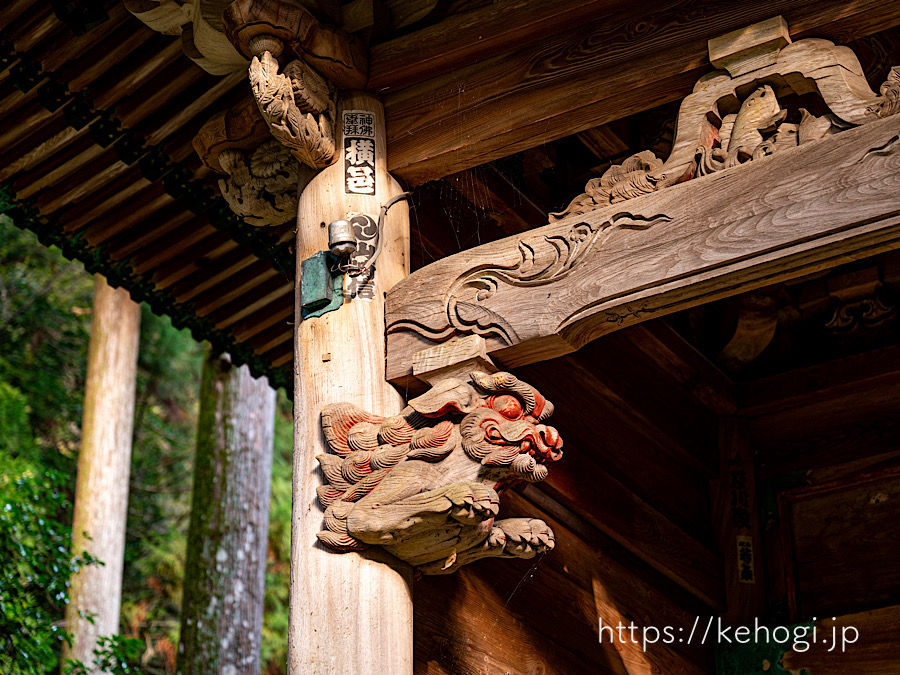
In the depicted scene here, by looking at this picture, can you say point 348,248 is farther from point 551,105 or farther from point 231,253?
point 231,253

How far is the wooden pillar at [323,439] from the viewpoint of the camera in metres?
3.01

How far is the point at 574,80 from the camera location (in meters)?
3.47

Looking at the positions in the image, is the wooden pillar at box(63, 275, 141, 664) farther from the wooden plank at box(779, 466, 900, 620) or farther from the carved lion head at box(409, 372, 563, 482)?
the carved lion head at box(409, 372, 563, 482)

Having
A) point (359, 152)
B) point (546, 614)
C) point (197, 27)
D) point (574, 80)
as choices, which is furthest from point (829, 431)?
point (197, 27)

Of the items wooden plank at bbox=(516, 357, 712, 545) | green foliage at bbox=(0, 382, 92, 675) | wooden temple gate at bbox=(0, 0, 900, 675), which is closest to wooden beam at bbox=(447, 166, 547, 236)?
wooden temple gate at bbox=(0, 0, 900, 675)

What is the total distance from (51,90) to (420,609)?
235 centimetres

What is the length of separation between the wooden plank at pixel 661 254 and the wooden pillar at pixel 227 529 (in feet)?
16.6

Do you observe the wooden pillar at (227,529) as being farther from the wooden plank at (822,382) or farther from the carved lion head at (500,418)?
the carved lion head at (500,418)

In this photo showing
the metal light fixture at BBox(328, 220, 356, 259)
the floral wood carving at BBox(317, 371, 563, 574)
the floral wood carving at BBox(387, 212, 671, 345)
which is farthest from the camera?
the metal light fixture at BBox(328, 220, 356, 259)

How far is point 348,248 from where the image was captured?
3.46 metres

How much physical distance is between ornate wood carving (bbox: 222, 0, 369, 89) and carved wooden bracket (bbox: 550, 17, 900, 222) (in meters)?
0.96

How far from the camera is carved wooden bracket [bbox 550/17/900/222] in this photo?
2971 mm

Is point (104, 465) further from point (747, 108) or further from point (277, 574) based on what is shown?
point (747, 108)

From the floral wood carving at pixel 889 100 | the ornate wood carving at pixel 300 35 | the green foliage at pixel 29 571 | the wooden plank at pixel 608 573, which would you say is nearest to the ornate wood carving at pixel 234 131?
the ornate wood carving at pixel 300 35
